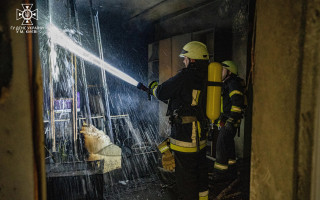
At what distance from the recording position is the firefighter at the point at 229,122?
3.77 metres

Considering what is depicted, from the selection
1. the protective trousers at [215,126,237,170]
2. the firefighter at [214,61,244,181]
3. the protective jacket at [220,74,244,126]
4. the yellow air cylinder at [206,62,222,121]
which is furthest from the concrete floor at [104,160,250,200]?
the yellow air cylinder at [206,62,222,121]

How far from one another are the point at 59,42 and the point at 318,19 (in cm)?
555

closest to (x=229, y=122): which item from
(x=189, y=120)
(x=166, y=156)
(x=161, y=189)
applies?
(x=189, y=120)

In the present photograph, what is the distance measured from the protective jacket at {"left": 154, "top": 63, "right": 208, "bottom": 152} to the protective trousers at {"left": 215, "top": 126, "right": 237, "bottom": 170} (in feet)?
3.49

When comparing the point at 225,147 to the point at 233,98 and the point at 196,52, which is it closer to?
the point at 233,98

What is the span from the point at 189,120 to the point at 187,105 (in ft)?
0.76

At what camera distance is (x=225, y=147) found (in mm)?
3932

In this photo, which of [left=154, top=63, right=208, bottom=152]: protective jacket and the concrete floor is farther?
the concrete floor

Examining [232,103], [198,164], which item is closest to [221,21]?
[232,103]

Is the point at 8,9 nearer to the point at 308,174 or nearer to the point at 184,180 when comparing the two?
the point at 308,174

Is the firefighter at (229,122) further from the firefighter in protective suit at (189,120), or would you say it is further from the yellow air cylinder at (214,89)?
the yellow air cylinder at (214,89)

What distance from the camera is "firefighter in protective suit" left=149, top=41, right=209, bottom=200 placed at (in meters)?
2.90

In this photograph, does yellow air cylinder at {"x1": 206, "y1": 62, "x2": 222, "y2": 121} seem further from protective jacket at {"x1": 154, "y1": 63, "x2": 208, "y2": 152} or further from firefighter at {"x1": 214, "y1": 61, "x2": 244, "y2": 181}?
firefighter at {"x1": 214, "y1": 61, "x2": 244, "y2": 181}

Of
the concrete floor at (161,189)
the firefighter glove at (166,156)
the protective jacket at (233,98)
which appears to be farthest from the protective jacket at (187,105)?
the concrete floor at (161,189)
